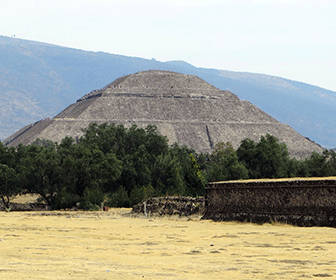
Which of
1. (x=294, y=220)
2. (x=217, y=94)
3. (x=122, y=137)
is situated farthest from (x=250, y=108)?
(x=294, y=220)

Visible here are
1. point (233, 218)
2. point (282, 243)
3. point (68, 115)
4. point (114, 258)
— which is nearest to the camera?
A: point (114, 258)

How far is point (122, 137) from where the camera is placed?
7512 centimetres

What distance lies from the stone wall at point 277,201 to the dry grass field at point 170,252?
2.52ft

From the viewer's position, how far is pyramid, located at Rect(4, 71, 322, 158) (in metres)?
148

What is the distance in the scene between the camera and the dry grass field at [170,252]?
1630 cm

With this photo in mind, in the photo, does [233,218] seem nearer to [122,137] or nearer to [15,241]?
[15,241]

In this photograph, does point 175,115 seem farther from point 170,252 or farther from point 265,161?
point 170,252

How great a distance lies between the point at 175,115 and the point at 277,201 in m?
129

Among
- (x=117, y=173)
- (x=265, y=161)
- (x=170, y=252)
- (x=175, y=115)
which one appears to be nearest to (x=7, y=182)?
(x=117, y=173)

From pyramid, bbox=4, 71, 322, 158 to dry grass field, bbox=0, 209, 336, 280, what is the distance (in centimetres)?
11293

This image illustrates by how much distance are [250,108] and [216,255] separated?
500 feet

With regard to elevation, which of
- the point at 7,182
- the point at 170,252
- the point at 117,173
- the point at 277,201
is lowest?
the point at 7,182

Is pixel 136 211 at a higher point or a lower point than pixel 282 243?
lower

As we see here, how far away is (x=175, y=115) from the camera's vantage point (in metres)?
159
